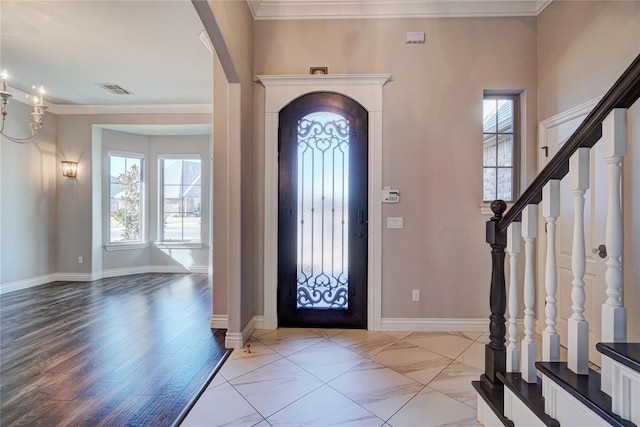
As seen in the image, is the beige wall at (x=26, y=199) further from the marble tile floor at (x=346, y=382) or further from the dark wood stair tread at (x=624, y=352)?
the dark wood stair tread at (x=624, y=352)

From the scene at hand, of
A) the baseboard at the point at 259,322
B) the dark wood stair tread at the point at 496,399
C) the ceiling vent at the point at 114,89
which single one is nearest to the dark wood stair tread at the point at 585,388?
the dark wood stair tread at the point at 496,399

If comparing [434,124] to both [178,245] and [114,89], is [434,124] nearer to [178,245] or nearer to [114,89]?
[114,89]

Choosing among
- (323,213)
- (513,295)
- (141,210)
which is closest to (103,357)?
(323,213)

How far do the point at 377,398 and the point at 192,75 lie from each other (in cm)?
443

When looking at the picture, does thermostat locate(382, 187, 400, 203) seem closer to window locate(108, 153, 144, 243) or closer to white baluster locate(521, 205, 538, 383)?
white baluster locate(521, 205, 538, 383)

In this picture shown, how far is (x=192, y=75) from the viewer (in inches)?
168

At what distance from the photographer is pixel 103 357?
8.43 ft

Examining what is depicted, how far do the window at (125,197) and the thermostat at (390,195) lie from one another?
5.24m

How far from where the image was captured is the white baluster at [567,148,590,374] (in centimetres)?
120

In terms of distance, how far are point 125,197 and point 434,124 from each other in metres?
5.81

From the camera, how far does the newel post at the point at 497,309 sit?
1689 mm

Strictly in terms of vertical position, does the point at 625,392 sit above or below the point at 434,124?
below

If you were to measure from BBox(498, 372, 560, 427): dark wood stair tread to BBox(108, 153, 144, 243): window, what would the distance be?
648cm

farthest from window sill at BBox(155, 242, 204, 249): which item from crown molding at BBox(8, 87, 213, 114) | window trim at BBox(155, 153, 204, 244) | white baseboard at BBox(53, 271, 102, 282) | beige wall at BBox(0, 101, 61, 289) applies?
crown molding at BBox(8, 87, 213, 114)
